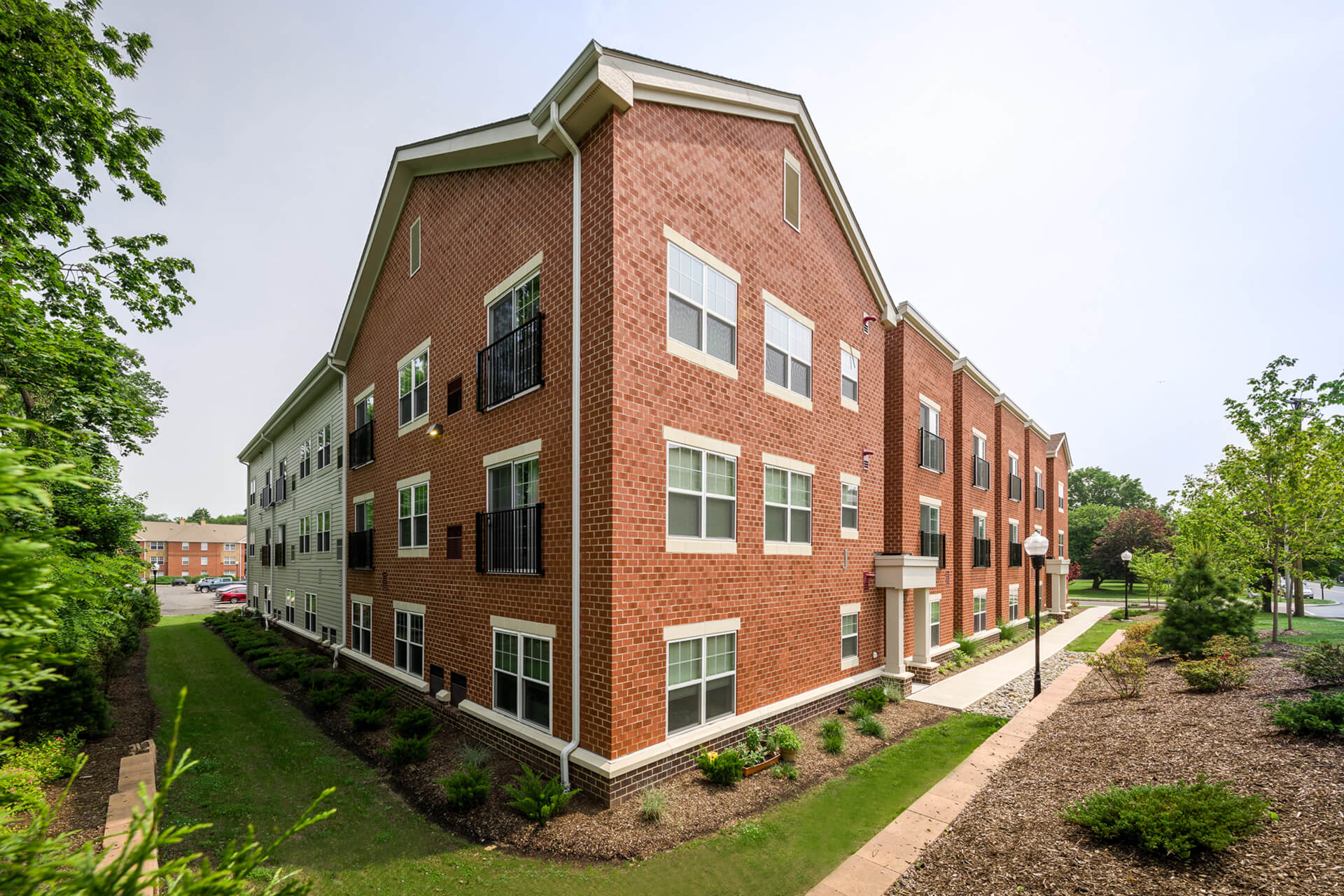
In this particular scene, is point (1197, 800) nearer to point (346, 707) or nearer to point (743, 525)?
point (743, 525)

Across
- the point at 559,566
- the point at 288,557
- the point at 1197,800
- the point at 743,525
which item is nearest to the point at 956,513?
the point at 743,525

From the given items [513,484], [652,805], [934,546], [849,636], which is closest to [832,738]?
[849,636]

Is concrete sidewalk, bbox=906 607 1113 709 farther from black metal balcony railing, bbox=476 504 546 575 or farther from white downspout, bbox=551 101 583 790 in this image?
black metal balcony railing, bbox=476 504 546 575

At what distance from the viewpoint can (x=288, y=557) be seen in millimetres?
25484

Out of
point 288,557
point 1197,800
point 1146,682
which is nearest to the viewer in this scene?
point 1197,800

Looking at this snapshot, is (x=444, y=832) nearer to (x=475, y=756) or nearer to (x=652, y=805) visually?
(x=475, y=756)

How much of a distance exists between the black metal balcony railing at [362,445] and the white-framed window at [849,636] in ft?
46.8

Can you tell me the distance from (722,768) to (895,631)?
8.25 metres

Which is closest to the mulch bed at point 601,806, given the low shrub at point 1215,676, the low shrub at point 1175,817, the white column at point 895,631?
the white column at point 895,631

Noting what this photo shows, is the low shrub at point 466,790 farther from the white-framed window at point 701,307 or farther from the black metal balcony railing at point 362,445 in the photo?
the black metal balcony railing at point 362,445

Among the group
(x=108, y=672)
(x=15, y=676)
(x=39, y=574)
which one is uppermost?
(x=39, y=574)

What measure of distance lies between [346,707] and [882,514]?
15.0 metres

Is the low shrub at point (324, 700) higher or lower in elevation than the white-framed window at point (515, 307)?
lower

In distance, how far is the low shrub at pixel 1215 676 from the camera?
1215 cm
